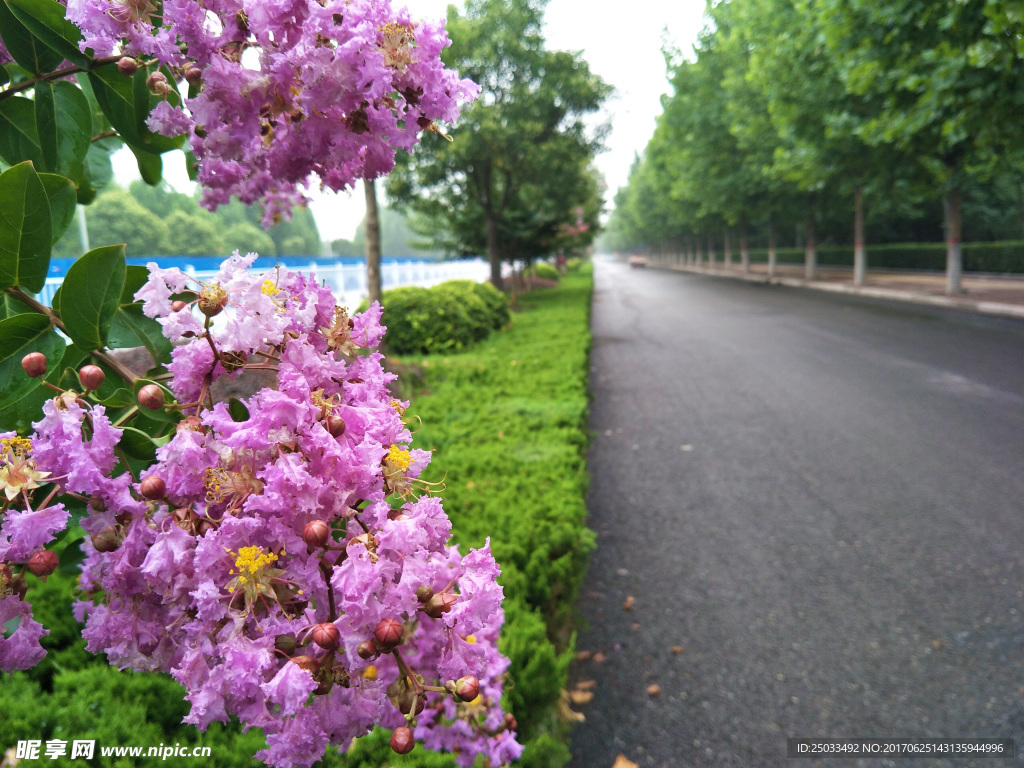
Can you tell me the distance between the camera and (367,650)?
31.3 inches

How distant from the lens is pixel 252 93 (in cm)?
99

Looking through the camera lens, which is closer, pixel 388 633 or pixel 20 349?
pixel 388 633

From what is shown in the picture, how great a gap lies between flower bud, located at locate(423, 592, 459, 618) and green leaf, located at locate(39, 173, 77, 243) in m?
0.77

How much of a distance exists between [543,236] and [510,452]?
17.8m

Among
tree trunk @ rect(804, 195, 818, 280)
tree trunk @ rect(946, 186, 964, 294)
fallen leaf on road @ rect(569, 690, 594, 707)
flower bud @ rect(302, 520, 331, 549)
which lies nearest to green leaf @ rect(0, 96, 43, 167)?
flower bud @ rect(302, 520, 331, 549)

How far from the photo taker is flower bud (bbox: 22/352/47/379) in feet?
2.89

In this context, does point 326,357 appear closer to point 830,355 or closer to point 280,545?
point 280,545

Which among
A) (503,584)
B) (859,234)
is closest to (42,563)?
(503,584)

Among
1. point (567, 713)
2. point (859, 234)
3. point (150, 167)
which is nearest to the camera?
point (150, 167)

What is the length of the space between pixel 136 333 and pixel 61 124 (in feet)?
1.58

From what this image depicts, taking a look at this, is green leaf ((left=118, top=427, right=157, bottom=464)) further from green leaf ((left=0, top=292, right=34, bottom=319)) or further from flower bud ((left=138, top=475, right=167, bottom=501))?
green leaf ((left=0, top=292, right=34, bottom=319))

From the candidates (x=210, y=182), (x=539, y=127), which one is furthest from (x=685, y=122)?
(x=210, y=182)

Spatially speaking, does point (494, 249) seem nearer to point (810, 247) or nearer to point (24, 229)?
point (810, 247)

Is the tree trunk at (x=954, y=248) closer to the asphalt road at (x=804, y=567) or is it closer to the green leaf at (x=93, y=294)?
the asphalt road at (x=804, y=567)
